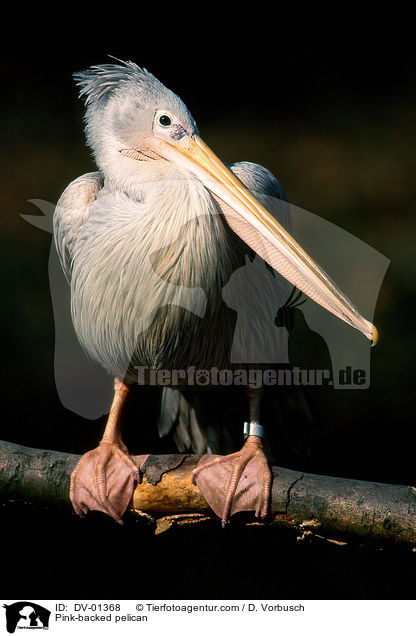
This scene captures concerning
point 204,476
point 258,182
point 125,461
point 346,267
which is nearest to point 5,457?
point 125,461

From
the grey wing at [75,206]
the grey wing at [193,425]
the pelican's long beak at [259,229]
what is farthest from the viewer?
the grey wing at [193,425]

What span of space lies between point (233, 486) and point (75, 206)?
75 centimetres

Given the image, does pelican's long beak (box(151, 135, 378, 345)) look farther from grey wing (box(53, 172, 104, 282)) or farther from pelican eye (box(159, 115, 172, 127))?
grey wing (box(53, 172, 104, 282))

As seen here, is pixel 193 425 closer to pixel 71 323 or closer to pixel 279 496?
pixel 71 323

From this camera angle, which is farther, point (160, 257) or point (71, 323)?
point (71, 323)

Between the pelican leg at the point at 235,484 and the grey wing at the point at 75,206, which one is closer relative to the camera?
the pelican leg at the point at 235,484

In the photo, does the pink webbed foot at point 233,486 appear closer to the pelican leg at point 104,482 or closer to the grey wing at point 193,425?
the pelican leg at point 104,482

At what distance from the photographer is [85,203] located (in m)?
1.81

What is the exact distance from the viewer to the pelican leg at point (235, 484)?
1544mm

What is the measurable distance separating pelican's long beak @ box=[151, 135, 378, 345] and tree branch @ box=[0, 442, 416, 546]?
1.07ft

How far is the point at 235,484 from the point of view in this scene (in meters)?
1.58

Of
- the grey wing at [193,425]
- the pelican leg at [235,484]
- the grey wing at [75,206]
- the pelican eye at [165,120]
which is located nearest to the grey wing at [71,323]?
the grey wing at [75,206]

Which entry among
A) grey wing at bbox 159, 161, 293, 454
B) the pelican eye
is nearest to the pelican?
the pelican eye

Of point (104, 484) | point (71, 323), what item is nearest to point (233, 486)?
point (104, 484)
